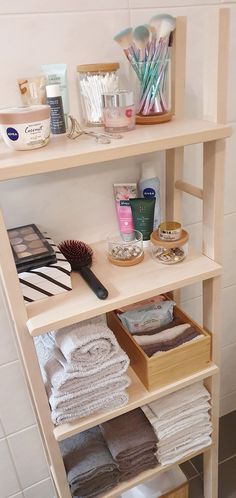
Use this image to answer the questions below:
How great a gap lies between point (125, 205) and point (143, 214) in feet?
0.15

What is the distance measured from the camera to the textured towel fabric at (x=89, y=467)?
852 millimetres

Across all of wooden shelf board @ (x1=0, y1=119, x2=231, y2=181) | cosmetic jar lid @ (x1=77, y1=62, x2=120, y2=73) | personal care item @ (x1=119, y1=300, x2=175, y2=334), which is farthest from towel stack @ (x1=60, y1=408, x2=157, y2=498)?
cosmetic jar lid @ (x1=77, y1=62, x2=120, y2=73)

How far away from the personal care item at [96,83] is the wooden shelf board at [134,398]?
55cm

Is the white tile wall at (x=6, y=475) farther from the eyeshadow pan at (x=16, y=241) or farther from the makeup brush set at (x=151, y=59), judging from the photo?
the makeup brush set at (x=151, y=59)

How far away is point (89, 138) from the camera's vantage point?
26.3 inches

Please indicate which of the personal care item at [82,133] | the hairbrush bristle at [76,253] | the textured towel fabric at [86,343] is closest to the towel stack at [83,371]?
the textured towel fabric at [86,343]

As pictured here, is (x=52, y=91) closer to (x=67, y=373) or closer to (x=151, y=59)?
(x=151, y=59)

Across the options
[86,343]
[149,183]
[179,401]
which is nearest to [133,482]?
[179,401]

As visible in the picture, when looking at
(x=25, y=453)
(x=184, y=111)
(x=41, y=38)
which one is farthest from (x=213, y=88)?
(x=25, y=453)

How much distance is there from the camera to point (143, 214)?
32.3 inches

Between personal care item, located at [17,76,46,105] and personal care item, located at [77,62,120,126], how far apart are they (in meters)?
0.07

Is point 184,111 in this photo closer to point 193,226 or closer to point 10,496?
point 193,226

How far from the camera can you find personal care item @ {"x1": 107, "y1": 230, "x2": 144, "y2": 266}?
793mm

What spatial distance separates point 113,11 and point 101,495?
0.99m
